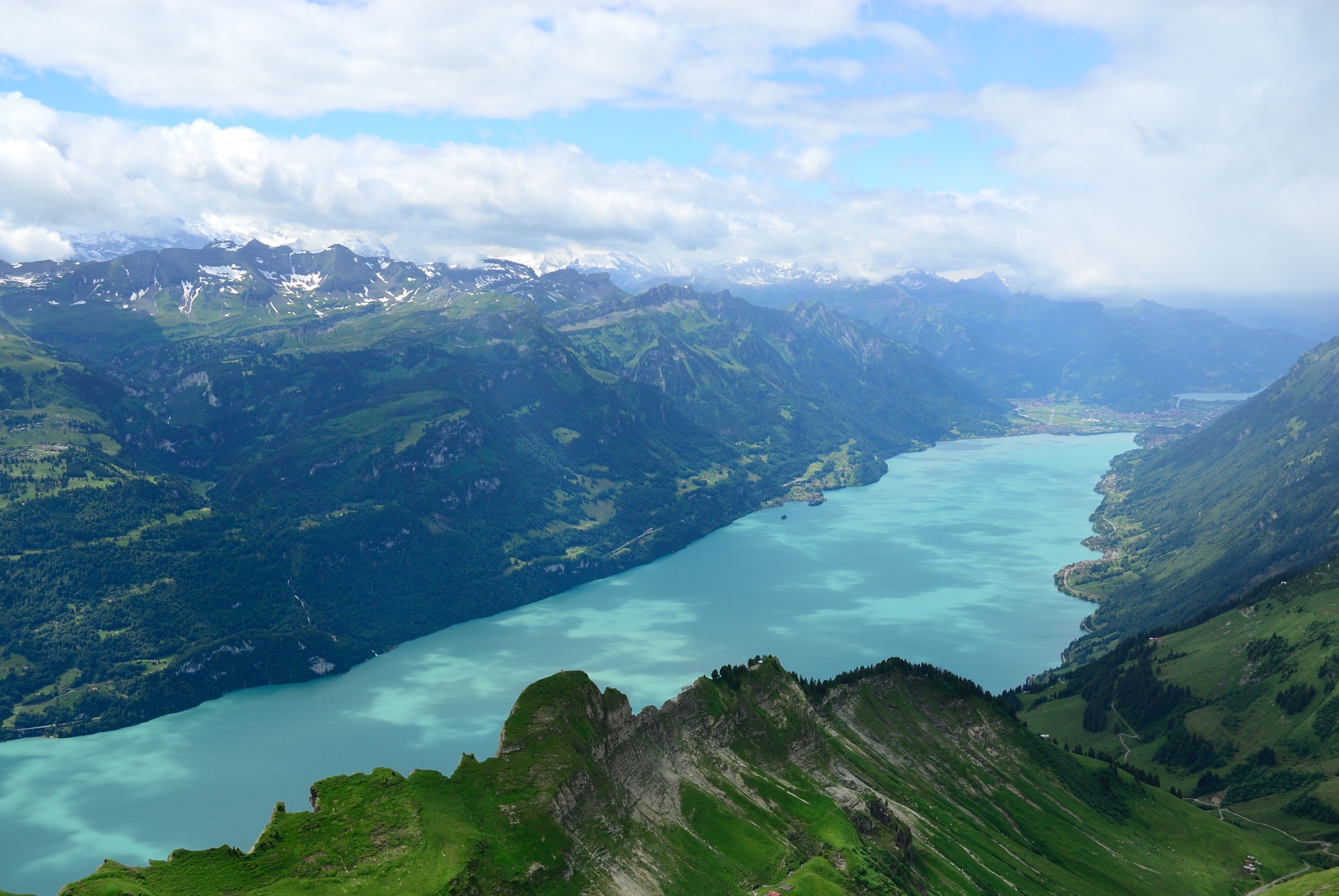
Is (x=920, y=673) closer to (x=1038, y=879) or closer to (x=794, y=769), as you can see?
(x=1038, y=879)

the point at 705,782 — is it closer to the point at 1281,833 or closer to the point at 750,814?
the point at 750,814

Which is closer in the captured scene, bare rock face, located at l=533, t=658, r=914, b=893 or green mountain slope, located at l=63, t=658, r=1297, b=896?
green mountain slope, located at l=63, t=658, r=1297, b=896

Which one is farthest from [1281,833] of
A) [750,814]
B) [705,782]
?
[705,782]

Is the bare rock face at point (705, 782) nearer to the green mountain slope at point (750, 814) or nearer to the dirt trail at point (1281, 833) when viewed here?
the green mountain slope at point (750, 814)

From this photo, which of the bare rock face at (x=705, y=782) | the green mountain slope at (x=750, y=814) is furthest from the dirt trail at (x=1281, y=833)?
the bare rock face at (x=705, y=782)

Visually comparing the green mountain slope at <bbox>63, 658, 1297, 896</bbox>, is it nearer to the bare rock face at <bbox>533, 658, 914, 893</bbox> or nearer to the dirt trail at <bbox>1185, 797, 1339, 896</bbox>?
the bare rock face at <bbox>533, 658, 914, 893</bbox>

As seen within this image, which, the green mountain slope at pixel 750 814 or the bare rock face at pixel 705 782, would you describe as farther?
the bare rock face at pixel 705 782

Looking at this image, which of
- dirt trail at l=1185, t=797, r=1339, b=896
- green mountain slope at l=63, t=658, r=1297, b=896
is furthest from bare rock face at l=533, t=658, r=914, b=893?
dirt trail at l=1185, t=797, r=1339, b=896

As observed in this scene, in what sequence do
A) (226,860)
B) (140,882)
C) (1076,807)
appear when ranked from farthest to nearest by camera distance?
(1076,807) → (226,860) → (140,882)

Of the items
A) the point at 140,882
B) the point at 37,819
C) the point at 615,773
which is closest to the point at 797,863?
the point at 615,773
